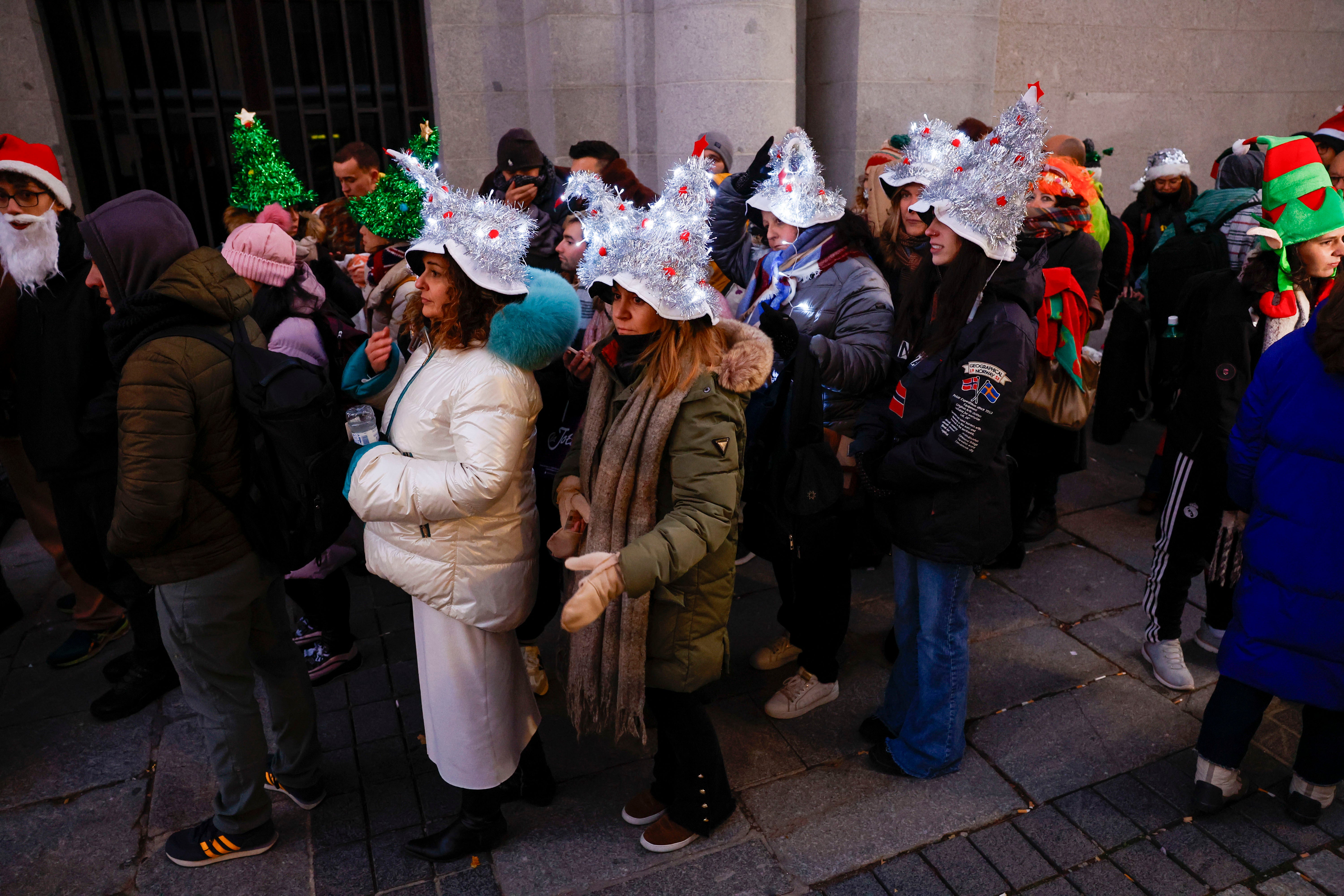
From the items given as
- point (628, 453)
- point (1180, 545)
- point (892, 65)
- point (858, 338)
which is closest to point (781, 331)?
point (858, 338)

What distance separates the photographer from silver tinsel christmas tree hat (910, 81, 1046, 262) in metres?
3.02

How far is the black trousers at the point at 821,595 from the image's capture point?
12.0ft

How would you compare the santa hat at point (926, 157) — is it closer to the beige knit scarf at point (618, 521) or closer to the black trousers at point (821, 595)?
the black trousers at point (821, 595)

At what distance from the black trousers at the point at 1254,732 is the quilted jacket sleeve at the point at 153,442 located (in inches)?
139

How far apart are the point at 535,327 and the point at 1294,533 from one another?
254cm

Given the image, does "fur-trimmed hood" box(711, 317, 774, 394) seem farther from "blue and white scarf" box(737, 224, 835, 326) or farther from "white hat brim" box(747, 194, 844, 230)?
"white hat brim" box(747, 194, 844, 230)

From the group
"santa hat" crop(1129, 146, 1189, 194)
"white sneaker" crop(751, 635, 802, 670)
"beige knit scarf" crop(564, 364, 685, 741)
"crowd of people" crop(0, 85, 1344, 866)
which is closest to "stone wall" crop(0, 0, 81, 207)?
"crowd of people" crop(0, 85, 1344, 866)

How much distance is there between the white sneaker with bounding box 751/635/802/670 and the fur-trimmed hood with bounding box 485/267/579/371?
1.97 meters

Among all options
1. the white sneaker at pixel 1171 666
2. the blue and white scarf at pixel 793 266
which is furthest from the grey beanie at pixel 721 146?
the white sneaker at pixel 1171 666

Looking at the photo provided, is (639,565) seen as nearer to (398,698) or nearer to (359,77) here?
(398,698)

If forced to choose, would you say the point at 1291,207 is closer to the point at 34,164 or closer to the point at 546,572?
the point at 546,572

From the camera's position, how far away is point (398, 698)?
400 cm

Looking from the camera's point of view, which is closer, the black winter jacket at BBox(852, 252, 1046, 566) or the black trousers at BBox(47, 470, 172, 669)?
the black winter jacket at BBox(852, 252, 1046, 566)

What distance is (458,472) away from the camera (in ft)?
8.59
